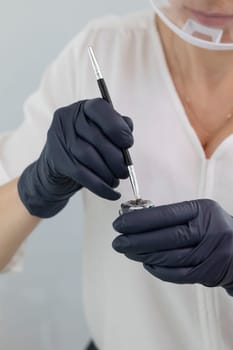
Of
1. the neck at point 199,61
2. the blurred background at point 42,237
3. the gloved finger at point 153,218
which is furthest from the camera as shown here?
the blurred background at point 42,237

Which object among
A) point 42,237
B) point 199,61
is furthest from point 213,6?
point 42,237

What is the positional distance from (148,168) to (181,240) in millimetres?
209

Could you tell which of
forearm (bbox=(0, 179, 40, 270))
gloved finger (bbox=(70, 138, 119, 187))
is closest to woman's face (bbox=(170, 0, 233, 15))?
gloved finger (bbox=(70, 138, 119, 187))

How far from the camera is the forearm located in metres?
0.94

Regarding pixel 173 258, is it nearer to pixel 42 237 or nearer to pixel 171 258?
pixel 171 258

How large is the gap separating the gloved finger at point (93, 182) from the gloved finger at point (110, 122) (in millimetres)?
50

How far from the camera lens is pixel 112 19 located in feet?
3.36

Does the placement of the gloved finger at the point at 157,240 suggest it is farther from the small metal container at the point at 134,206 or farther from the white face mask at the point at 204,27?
the white face mask at the point at 204,27

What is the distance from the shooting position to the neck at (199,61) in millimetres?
917

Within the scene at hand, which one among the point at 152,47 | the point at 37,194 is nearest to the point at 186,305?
the point at 37,194

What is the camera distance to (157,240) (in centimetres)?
74

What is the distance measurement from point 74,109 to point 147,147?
138mm

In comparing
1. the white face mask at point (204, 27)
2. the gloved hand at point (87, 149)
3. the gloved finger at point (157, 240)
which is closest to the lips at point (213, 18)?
the white face mask at point (204, 27)

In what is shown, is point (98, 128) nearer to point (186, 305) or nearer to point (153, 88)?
point (153, 88)
